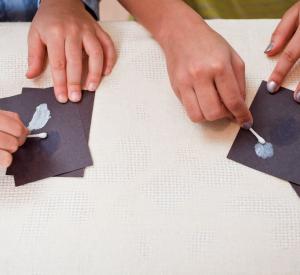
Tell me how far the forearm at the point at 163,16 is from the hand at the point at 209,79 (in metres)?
0.04

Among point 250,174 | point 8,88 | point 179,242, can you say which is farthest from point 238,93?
point 8,88

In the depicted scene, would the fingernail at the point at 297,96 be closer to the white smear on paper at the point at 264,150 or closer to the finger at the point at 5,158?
the white smear on paper at the point at 264,150

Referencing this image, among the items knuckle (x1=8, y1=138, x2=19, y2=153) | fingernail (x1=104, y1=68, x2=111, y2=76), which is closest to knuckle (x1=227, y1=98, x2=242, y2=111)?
fingernail (x1=104, y1=68, x2=111, y2=76)

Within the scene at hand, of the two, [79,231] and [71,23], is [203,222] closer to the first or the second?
[79,231]

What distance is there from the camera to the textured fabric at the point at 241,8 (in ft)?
2.86

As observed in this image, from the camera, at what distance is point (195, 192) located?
59 centimetres

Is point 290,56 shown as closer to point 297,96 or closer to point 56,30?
point 297,96

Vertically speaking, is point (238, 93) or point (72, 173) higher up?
point (238, 93)

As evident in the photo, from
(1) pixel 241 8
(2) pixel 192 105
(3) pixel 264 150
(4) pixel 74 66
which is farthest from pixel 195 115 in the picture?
(1) pixel 241 8

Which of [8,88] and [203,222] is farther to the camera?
[8,88]

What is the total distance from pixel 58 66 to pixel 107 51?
93 millimetres

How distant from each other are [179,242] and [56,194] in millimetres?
196

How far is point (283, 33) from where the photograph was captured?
0.70m

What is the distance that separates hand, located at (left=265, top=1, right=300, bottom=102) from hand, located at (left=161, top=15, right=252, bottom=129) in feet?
0.22
